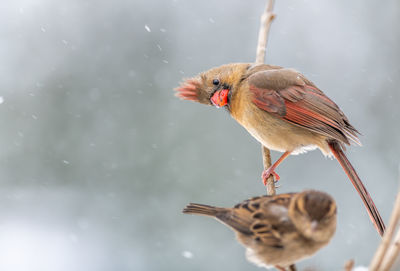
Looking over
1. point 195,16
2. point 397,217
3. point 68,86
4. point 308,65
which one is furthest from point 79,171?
point 397,217

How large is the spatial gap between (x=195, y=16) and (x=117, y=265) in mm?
3094

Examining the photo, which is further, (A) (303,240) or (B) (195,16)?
(B) (195,16)

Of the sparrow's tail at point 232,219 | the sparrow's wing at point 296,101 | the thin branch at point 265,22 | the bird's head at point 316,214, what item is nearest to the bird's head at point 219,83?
the sparrow's wing at point 296,101

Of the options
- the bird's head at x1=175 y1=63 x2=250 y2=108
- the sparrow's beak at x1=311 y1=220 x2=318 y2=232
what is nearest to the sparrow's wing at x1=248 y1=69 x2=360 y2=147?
the bird's head at x1=175 y1=63 x2=250 y2=108

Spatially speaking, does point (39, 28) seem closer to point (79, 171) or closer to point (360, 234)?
point (79, 171)

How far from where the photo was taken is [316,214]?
2061mm

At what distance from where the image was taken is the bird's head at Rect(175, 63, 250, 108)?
326cm

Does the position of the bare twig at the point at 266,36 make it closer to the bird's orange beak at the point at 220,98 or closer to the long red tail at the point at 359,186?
the bird's orange beak at the point at 220,98

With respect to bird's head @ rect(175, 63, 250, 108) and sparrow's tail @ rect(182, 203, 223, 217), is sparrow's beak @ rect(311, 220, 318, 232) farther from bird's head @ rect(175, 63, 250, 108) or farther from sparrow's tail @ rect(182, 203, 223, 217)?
bird's head @ rect(175, 63, 250, 108)

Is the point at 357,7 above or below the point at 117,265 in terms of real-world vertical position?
above

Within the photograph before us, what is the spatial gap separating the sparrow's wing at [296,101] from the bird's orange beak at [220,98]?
177 mm

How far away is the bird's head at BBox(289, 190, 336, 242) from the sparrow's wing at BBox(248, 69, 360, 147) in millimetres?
1206

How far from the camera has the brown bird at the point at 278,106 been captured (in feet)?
10.9

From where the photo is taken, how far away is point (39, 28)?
21.4ft
